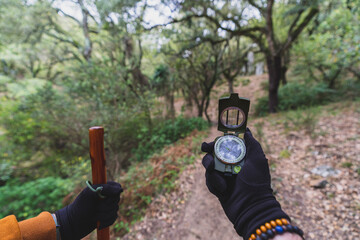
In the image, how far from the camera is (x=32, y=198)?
3422 millimetres

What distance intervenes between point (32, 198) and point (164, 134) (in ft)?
14.0

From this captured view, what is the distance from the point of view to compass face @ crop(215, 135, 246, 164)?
51.4 inches

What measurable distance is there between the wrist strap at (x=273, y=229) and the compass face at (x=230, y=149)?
1.51 feet

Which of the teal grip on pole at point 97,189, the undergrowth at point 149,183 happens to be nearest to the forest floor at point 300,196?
the undergrowth at point 149,183

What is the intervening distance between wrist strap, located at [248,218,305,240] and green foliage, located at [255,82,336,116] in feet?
27.0

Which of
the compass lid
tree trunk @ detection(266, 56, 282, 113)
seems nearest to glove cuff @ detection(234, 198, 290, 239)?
the compass lid

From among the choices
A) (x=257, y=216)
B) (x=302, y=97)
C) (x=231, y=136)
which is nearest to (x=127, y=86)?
(x=231, y=136)

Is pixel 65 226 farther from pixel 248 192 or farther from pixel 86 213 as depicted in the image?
pixel 248 192

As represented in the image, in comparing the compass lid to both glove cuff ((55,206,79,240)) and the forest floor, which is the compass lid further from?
the forest floor

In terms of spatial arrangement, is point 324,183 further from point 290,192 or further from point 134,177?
point 134,177

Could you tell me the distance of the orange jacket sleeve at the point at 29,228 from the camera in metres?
0.92

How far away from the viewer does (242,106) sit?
142cm

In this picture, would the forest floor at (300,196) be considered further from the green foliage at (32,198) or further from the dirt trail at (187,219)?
the green foliage at (32,198)

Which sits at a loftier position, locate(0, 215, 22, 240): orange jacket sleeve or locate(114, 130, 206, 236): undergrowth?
locate(0, 215, 22, 240): orange jacket sleeve
